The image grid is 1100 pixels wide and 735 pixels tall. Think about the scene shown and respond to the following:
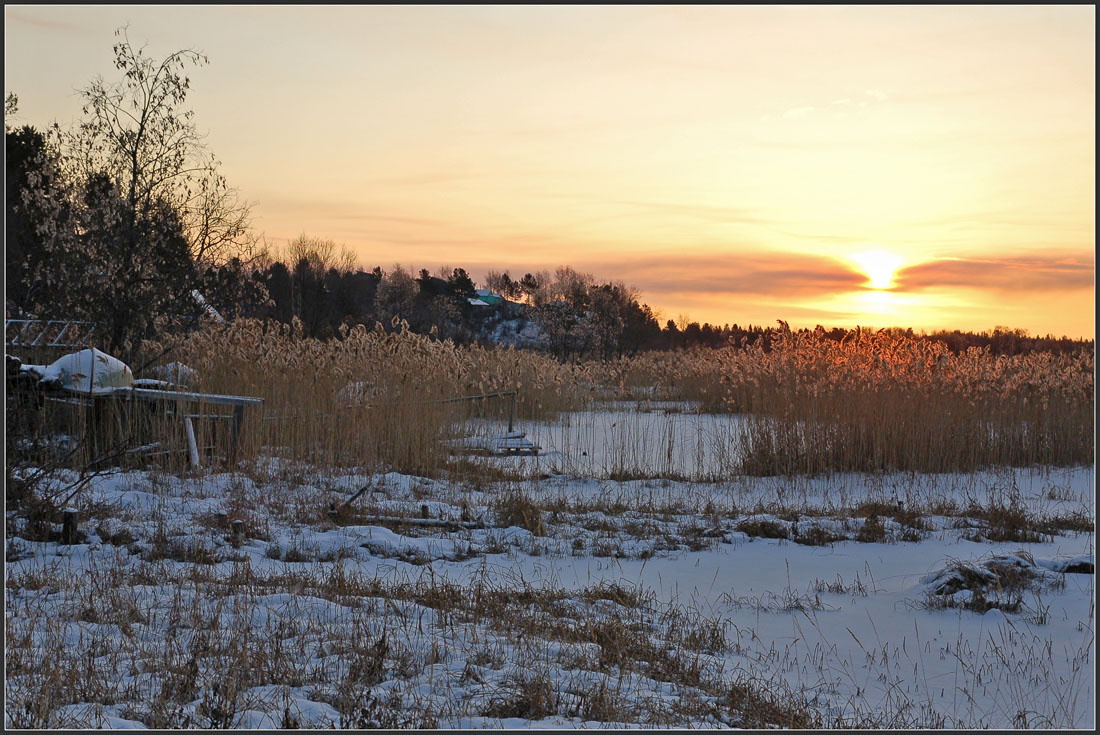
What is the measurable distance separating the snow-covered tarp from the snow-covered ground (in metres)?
1.25

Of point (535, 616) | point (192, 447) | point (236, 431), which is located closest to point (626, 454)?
point (236, 431)

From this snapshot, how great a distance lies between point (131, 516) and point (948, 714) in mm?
6319

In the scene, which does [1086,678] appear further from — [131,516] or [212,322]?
[212,322]

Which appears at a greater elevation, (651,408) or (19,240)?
(19,240)

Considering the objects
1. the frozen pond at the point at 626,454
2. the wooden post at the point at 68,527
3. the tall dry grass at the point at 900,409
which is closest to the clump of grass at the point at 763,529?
the frozen pond at the point at 626,454

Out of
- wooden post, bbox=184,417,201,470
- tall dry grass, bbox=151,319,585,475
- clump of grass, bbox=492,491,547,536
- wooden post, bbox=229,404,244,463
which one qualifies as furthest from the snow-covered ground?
tall dry grass, bbox=151,319,585,475

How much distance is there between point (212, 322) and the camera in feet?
45.4

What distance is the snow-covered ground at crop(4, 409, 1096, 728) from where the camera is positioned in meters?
3.79

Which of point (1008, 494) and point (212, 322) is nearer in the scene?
point (1008, 494)

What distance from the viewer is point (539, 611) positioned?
5348mm

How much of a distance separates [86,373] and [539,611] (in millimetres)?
6556

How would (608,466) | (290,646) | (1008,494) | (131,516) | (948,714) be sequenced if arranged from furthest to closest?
1. (608,466)
2. (1008,494)
3. (131,516)
4. (290,646)
5. (948,714)

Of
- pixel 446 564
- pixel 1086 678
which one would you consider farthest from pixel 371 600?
pixel 1086 678

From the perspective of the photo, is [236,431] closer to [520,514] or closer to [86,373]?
[86,373]
